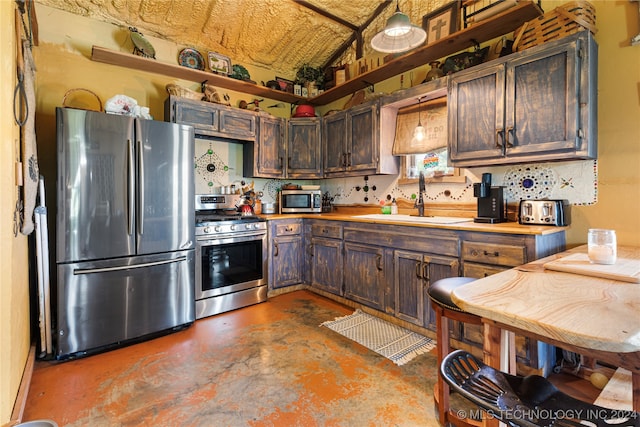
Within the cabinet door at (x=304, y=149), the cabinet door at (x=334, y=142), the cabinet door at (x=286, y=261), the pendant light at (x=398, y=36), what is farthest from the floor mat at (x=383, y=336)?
the pendant light at (x=398, y=36)

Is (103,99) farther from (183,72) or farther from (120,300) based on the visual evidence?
(120,300)

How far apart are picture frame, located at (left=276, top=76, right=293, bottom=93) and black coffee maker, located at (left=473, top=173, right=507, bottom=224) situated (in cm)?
280

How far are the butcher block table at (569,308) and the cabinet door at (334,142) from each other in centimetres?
270

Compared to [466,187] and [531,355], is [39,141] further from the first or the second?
[531,355]

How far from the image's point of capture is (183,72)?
11.2 ft

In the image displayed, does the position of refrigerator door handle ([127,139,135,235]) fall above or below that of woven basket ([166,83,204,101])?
below

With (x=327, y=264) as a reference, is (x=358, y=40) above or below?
above

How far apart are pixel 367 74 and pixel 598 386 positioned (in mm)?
3286

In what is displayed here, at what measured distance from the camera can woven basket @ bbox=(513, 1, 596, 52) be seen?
204 cm

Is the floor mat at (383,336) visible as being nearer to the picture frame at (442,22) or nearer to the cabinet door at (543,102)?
the cabinet door at (543,102)

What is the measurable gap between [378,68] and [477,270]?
7.69 ft

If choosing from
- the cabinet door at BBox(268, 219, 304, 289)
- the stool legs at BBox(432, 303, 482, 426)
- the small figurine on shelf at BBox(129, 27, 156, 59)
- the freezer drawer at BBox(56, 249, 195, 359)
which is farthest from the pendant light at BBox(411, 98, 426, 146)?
the small figurine on shelf at BBox(129, 27, 156, 59)

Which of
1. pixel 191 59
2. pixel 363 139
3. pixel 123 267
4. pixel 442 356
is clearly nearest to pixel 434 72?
pixel 363 139

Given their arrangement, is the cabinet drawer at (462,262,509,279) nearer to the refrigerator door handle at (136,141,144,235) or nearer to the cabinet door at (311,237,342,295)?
the cabinet door at (311,237,342,295)
